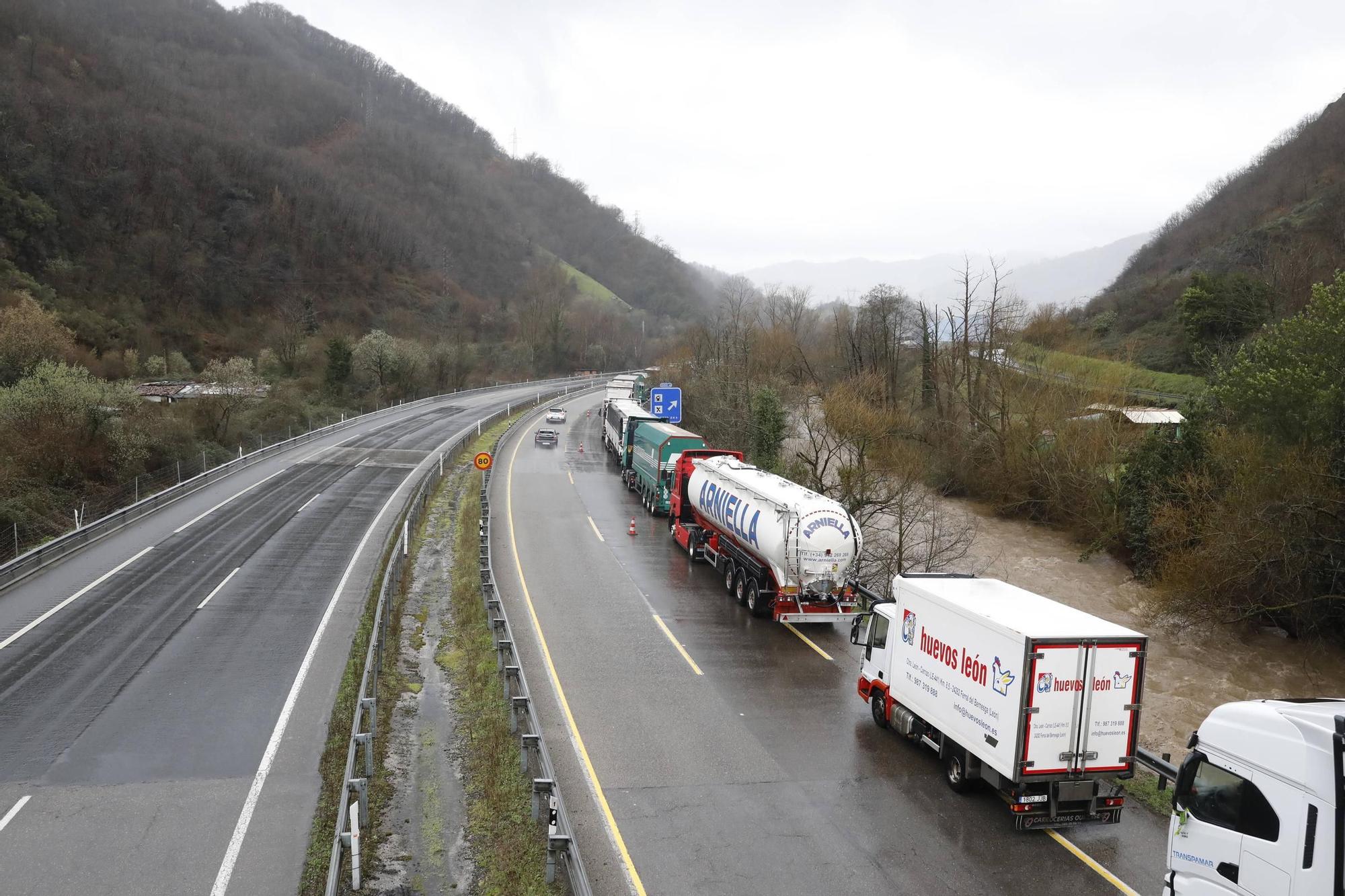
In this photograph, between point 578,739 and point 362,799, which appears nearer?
point 362,799

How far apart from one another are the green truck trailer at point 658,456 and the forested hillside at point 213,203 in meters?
54.3

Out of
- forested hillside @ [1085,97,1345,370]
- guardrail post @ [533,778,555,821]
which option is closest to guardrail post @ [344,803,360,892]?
guardrail post @ [533,778,555,821]

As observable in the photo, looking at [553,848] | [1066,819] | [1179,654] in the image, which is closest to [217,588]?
[553,848]

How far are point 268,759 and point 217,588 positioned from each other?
10.7 meters

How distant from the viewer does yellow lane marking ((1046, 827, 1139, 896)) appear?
33.2 ft

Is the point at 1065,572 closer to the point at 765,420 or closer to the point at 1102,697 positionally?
the point at 765,420

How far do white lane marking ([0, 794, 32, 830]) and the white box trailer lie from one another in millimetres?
12637

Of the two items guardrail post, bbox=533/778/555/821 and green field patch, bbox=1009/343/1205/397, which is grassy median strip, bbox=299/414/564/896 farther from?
green field patch, bbox=1009/343/1205/397

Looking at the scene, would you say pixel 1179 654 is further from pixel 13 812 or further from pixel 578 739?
pixel 13 812

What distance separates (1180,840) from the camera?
878cm

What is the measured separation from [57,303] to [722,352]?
6207 cm

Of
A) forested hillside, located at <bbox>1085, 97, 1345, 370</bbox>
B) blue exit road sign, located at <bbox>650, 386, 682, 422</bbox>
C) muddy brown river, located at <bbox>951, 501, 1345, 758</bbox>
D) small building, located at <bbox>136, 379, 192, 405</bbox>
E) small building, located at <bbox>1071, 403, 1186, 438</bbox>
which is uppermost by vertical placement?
forested hillside, located at <bbox>1085, 97, 1345, 370</bbox>

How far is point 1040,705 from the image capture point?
35.4 ft

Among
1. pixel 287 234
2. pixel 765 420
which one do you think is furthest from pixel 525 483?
pixel 287 234
